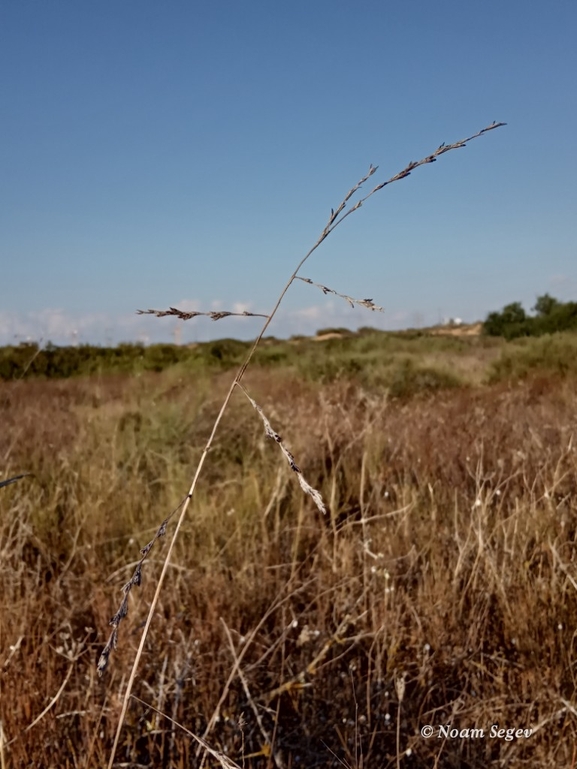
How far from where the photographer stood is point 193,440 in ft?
15.4

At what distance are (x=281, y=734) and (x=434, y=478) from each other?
6.64 ft

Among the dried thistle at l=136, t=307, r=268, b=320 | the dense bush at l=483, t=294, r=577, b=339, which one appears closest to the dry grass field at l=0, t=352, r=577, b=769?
the dried thistle at l=136, t=307, r=268, b=320

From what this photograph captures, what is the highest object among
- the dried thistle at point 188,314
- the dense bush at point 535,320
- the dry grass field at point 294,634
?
the dense bush at point 535,320

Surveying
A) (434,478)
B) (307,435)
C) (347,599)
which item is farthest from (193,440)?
(347,599)

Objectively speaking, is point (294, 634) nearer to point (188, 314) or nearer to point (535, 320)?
point (188, 314)

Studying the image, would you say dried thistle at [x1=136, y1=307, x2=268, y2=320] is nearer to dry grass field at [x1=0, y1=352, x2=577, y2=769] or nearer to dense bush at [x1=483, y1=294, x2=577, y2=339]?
dry grass field at [x1=0, y1=352, x2=577, y2=769]

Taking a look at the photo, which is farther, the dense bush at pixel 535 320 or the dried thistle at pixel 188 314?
the dense bush at pixel 535 320

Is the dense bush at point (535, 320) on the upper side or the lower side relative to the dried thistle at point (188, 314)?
upper

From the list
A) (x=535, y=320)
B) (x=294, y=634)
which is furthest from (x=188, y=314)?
(x=535, y=320)

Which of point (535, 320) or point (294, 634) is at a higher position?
point (535, 320)

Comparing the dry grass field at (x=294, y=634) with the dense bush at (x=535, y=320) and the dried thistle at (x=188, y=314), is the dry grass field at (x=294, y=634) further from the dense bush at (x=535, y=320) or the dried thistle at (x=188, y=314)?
the dense bush at (x=535, y=320)

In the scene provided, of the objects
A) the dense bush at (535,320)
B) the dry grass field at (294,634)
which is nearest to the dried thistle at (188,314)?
the dry grass field at (294,634)

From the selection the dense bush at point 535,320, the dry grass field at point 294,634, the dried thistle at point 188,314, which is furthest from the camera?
the dense bush at point 535,320

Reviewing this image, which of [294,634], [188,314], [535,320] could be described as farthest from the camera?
[535,320]
